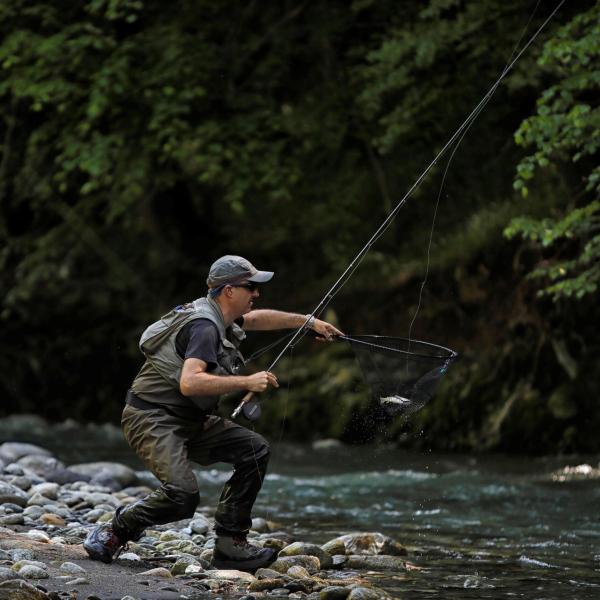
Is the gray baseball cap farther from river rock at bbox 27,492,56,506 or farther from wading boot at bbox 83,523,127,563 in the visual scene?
river rock at bbox 27,492,56,506

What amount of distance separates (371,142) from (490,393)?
3.65 meters

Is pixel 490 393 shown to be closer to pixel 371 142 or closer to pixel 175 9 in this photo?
pixel 371 142

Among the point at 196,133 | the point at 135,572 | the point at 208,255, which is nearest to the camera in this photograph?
the point at 135,572

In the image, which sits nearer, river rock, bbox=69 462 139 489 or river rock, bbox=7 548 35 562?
river rock, bbox=7 548 35 562

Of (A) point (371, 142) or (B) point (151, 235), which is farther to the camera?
(B) point (151, 235)

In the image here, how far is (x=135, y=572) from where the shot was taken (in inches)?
218

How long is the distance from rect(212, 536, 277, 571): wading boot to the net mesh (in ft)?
3.42

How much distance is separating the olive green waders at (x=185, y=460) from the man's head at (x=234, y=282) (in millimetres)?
632

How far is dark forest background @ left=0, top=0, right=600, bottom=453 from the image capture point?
12094mm

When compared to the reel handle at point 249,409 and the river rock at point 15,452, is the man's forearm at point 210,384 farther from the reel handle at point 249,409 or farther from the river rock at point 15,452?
the river rock at point 15,452

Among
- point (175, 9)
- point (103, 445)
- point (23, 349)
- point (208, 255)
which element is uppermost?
point (175, 9)

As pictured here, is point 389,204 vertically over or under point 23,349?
over

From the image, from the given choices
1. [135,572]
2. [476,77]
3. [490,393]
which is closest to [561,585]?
[135,572]

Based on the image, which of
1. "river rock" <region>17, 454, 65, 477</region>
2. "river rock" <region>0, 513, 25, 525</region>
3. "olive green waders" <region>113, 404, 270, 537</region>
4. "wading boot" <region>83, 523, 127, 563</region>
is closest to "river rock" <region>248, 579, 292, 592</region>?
"olive green waders" <region>113, 404, 270, 537</region>
